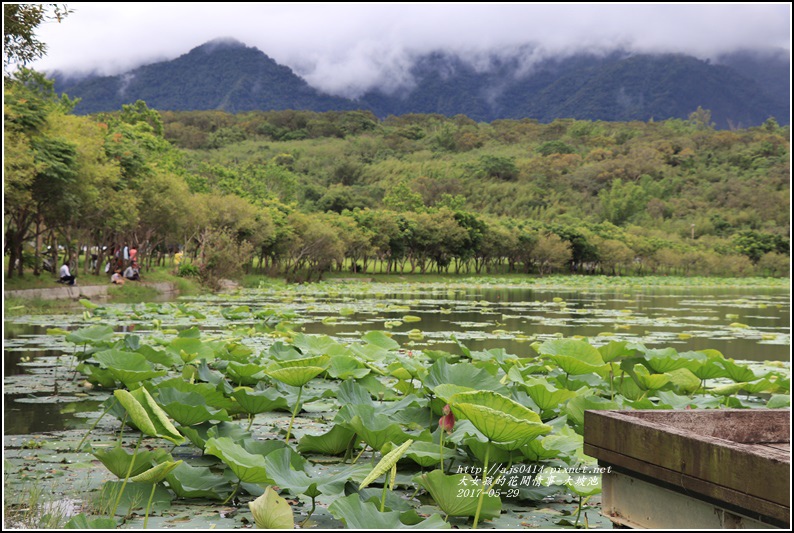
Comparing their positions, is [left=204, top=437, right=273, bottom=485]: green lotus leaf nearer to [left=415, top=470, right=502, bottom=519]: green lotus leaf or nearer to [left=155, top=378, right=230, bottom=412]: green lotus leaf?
[left=415, top=470, right=502, bottom=519]: green lotus leaf

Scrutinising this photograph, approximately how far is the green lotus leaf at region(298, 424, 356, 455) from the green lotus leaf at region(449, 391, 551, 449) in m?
0.89

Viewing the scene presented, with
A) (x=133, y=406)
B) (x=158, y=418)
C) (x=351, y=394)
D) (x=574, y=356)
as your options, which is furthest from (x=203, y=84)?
(x=133, y=406)

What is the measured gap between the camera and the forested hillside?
21562 millimetres

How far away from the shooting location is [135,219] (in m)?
24.3

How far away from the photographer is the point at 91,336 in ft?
20.8

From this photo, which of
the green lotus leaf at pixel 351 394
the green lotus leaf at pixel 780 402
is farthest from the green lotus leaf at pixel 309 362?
the green lotus leaf at pixel 780 402

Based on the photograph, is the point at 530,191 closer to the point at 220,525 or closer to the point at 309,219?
the point at 309,219

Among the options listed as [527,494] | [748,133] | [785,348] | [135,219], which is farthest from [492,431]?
[748,133]

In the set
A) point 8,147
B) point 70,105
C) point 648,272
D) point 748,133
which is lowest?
point 648,272

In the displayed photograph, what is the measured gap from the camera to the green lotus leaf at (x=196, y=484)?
3.04 metres

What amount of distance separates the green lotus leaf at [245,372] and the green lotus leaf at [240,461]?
2348 mm

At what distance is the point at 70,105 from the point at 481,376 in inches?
1306

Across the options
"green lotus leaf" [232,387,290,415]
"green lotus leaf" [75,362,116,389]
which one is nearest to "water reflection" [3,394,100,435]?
"green lotus leaf" [75,362,116,389]

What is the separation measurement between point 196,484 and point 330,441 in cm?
74
